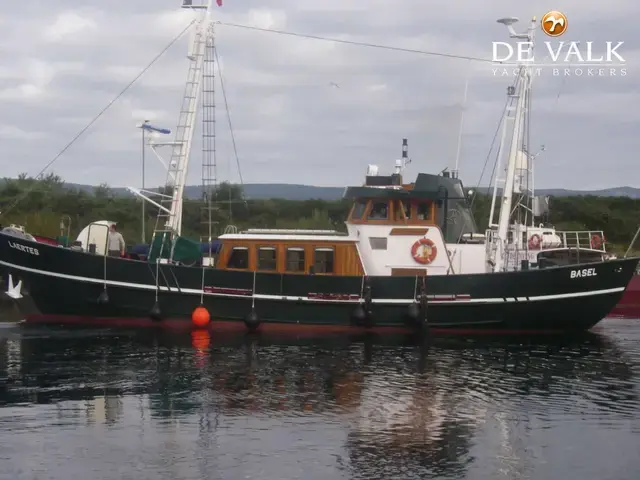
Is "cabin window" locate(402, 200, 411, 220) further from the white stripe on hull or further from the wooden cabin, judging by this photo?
the white stripe on hull

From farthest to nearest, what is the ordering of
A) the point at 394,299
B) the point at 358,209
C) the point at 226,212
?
the point at 226,212, the point at 358,209, the point at 394,299

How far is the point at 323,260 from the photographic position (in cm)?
2452

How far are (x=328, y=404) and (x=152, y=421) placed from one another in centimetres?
309

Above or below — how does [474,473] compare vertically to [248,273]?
below

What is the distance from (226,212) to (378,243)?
32.0 metres

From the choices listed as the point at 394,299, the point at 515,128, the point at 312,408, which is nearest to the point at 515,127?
the point at 515,128

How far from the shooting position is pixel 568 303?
24.1m

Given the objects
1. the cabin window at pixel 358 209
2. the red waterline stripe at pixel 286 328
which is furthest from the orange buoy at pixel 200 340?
the cabin window at pixel 358 209

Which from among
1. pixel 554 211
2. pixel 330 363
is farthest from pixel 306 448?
pixel 554 211

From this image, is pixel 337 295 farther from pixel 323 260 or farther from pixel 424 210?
pixel 424 210

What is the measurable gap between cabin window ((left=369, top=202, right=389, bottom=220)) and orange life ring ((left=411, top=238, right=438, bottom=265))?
1.07 metres

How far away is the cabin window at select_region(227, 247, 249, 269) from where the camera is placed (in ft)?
80.9

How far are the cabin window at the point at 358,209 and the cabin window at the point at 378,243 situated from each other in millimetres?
677

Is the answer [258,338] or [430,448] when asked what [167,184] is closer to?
[258,338]
